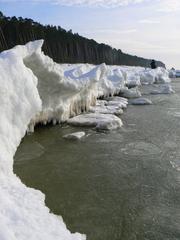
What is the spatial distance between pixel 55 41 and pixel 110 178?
3746 cm

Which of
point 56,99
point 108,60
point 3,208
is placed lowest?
point 108,60

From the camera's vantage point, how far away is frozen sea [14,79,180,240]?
22.7 feet

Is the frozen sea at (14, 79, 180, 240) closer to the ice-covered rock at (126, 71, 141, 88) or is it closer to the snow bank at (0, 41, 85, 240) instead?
the snow bank at (0, 41, 85, 240)

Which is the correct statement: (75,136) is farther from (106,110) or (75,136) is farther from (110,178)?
(106,110)

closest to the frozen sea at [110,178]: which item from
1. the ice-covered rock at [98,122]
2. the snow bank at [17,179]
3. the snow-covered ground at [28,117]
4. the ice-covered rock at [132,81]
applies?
the ice-covered rock at [98,122]

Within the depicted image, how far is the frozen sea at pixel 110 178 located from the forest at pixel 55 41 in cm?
2298

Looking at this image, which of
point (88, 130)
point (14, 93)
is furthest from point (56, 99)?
point (14, 93)

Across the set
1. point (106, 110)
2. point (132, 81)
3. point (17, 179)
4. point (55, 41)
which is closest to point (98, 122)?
point (106, 110)

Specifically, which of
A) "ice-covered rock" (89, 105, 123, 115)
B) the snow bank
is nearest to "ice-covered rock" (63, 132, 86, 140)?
the snow bank

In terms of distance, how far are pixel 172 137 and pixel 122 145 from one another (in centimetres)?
239

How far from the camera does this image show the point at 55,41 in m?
44.7

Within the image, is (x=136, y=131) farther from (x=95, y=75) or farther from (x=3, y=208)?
(x=3, y=208)

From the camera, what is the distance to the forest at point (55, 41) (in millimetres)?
35906

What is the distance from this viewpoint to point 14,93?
7598 millimetres
